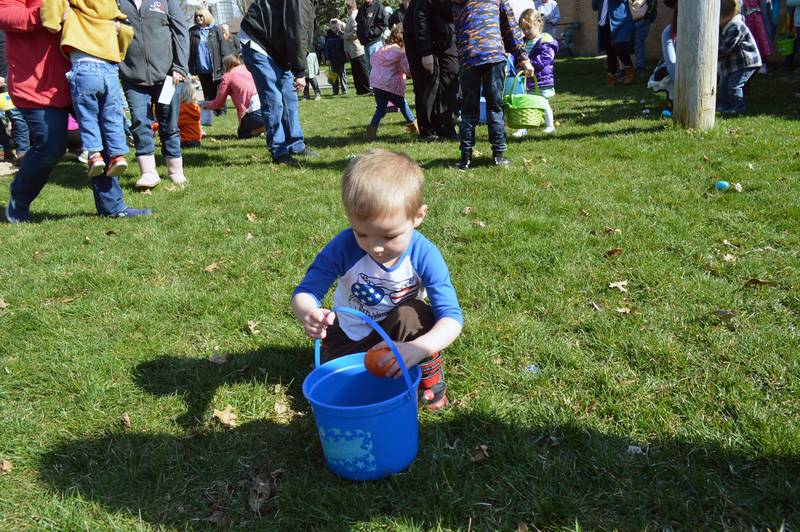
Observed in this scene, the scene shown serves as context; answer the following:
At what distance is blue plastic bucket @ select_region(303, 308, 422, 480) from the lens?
205 centimetres

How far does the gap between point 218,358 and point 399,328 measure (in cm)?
120

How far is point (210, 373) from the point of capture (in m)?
3.02

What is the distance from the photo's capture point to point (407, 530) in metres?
2.03

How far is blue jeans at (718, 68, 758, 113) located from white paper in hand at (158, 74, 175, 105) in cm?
721

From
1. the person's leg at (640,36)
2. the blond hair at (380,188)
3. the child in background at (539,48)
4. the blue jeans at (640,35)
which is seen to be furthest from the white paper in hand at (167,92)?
the person's leg at (640,36)

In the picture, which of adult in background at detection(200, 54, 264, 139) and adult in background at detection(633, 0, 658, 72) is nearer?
adult in background at detection(200, 54, 264, 139)

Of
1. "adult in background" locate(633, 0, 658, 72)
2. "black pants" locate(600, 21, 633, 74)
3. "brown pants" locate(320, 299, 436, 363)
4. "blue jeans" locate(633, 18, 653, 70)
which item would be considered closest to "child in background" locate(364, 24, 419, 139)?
"black pants" locate(600, 21, 633, 74)

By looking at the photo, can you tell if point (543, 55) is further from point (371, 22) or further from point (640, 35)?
point (640, 35)

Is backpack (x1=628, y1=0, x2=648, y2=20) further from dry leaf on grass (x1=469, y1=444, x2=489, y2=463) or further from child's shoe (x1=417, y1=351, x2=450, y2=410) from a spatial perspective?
dry leaf on grass (x1=469, y1=444, x2=489, y2=463)

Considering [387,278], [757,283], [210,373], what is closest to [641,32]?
[757,283]

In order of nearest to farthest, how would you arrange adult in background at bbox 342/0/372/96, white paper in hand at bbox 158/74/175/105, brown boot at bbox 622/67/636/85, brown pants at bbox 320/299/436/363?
brown pants at bbox 320/299/436/363 → white paper in hand at bbox 158/74/175/105 → brown boot at bbox 622/67/636/85 → adult in background at bbox 342/0/372/96

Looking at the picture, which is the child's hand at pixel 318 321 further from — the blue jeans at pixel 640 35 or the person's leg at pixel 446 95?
the blue jeans at pixel 640 35

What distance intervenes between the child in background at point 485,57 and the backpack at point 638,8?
859cm

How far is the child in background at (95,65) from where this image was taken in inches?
195
